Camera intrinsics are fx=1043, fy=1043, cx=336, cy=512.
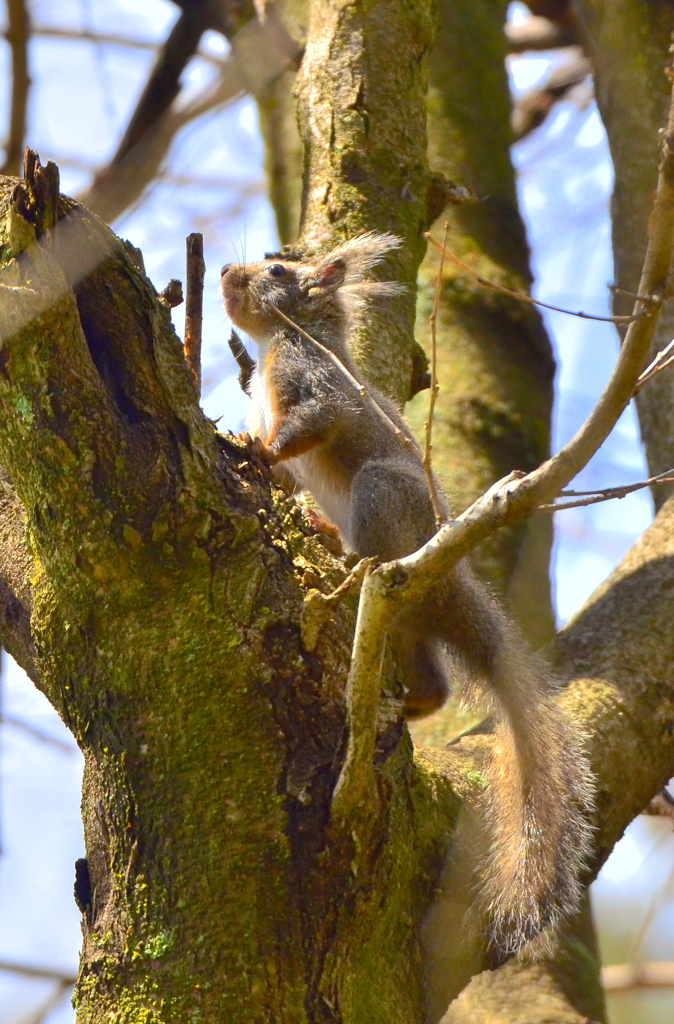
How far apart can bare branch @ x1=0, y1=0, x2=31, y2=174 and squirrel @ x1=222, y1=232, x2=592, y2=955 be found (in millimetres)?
1592

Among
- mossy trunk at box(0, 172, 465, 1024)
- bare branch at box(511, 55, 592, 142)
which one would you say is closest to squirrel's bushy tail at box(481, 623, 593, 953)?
mossy trunk at box(0, 172, 465, 1024)

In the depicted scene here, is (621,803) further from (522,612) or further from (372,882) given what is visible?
(522,612)

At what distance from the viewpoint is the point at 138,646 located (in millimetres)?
2820

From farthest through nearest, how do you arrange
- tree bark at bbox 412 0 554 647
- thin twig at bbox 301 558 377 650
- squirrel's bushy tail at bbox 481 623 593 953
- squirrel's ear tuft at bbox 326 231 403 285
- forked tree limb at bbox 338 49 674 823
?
tree bark at bbox 412 0 554 647
squirrel's ear tuft at bbox 326 231 403 285
squirrel's bushy tail at bbox 481 623 593 953
thin twig at bbox 301 558 377 650
forked tree limb at bbox 338 49 674 823

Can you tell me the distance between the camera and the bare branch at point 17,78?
19.4ft

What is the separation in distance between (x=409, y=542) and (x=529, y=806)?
1.13m

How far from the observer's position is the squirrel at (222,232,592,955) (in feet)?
10.9

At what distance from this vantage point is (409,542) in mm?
4098

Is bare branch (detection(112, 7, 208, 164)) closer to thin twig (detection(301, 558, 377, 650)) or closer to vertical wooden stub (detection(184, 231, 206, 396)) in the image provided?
vertical wooden stub (detection(184, 231, 206, 396))

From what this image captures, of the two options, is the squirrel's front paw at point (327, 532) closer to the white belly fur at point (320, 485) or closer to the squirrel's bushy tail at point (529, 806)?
the white belly fur at point (320, 485)

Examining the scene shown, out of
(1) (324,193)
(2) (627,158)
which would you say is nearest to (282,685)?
(1) (324,193)

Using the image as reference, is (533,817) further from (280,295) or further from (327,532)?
(280,295)

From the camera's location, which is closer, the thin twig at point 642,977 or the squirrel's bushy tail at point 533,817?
the squirrel's bushy tail at point 533,817

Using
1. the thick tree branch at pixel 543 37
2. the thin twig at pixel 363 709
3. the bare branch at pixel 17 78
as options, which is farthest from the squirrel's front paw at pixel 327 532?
the thick tree branch at pixel 543 37
